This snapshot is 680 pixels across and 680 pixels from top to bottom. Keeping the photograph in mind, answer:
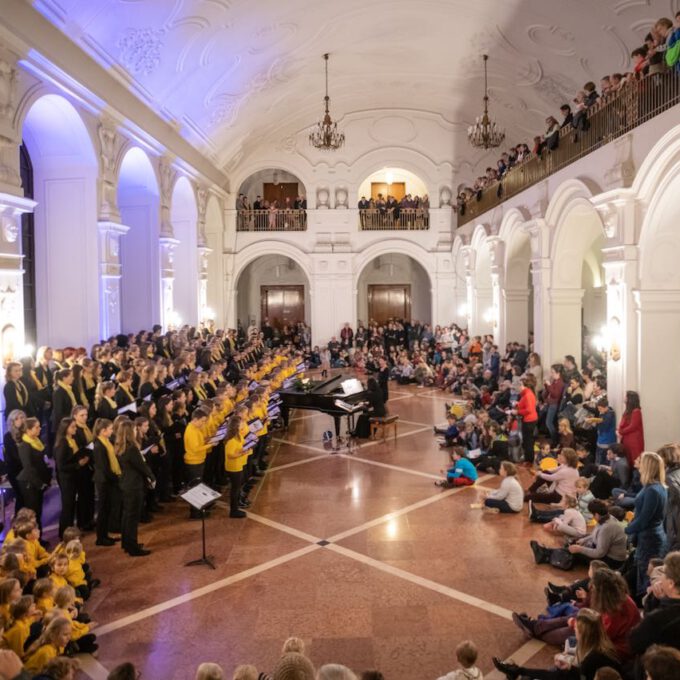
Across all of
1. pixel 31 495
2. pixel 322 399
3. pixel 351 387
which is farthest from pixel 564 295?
pixel 31 495

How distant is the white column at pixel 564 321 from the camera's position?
14.3m

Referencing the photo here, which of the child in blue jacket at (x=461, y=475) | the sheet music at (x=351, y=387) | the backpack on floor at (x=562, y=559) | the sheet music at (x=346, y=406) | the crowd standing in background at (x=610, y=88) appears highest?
the crowd standing in background at (x=610, y=88)

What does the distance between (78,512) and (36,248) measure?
684cm

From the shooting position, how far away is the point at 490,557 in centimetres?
751

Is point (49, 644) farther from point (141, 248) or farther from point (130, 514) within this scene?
point (141, 248)

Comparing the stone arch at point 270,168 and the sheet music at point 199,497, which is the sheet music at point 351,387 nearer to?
the sheet music at point 199,497

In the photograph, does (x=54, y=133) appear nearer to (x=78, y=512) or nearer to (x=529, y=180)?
(x=78, y=512)

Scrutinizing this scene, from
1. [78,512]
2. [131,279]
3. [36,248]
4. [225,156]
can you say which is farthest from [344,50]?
[78,512]

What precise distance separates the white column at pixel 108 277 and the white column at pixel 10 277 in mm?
2954

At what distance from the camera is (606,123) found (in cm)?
1117

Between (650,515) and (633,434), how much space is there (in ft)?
13.4

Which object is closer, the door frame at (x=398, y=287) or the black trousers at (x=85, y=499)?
the black trousers at (x=85, y=499)

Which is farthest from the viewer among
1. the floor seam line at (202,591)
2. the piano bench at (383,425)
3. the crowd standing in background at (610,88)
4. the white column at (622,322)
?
the piano bench at (383,425)

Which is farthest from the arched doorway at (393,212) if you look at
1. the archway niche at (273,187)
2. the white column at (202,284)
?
the white column at (202,284)
